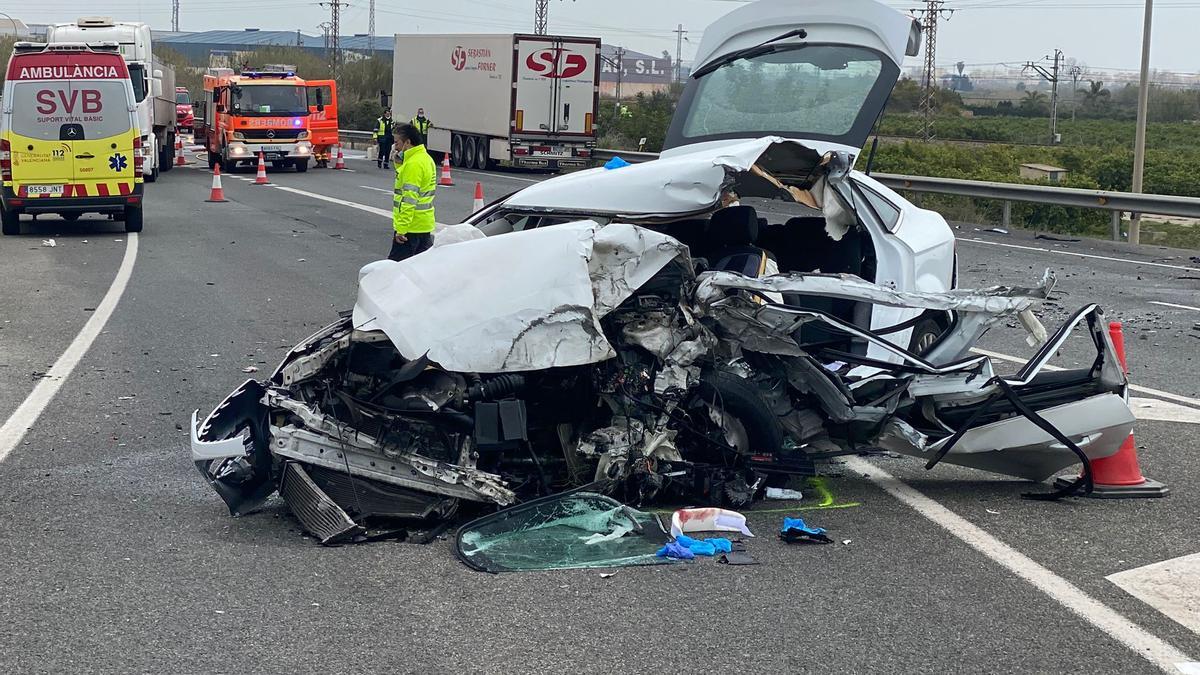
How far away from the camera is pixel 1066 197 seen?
20328 millimetres

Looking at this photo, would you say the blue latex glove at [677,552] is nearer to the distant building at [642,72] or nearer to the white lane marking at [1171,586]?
the white lane marking at [1171,586]

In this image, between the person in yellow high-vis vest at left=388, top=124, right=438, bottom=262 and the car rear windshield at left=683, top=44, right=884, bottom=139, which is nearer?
the car rear windshield at left=683, top=44, right=884, bottom=139

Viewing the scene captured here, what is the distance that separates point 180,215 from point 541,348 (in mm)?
18979

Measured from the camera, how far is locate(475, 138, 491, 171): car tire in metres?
37.8

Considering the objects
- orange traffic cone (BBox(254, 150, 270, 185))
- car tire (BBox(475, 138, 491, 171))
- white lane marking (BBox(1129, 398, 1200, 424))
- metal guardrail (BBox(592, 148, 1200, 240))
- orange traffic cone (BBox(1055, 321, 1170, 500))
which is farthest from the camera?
car tire (BBox(475, 138, 491, 171))

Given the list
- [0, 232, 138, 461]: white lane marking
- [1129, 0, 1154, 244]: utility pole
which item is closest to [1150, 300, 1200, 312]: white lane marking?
[0, 232, 138, 461]: white lane marking

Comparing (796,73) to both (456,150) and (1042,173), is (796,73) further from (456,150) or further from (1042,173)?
(1042,173)

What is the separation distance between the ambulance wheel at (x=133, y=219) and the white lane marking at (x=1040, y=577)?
15248 millimetres

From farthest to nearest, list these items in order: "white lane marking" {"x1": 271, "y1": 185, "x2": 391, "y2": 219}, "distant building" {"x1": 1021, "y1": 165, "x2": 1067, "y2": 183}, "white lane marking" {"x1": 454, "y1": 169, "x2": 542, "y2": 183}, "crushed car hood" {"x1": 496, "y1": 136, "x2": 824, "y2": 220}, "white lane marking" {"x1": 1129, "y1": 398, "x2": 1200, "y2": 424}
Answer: "distant building" {"x1": 1021, "y1": 165, "x2": 1067, "y2": 183}, "white lane marking" {"x1": 454, "y1": 169, "x2": 542, "y2": 183}, "white lane marking" {"x1": 271, "y1": 185, "x2": 391, "y2": 219}, "white lane marking" {"x1": 1129, "y1": 398, "x2": 1200, "y2": 424}, "crushed car hood" {"x1": 496, "y1": 136, "x2": 824, "y2": 220}

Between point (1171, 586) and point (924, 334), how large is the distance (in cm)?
206

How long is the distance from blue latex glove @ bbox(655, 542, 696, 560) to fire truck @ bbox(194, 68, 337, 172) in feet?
107

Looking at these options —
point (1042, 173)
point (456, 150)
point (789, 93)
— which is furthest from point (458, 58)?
point (789, 93)

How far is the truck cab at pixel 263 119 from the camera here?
3588 cm

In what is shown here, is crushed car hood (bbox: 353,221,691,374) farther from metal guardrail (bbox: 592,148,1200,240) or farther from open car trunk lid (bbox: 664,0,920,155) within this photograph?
metal guardrail (bbox: 592,148,1200,240)
